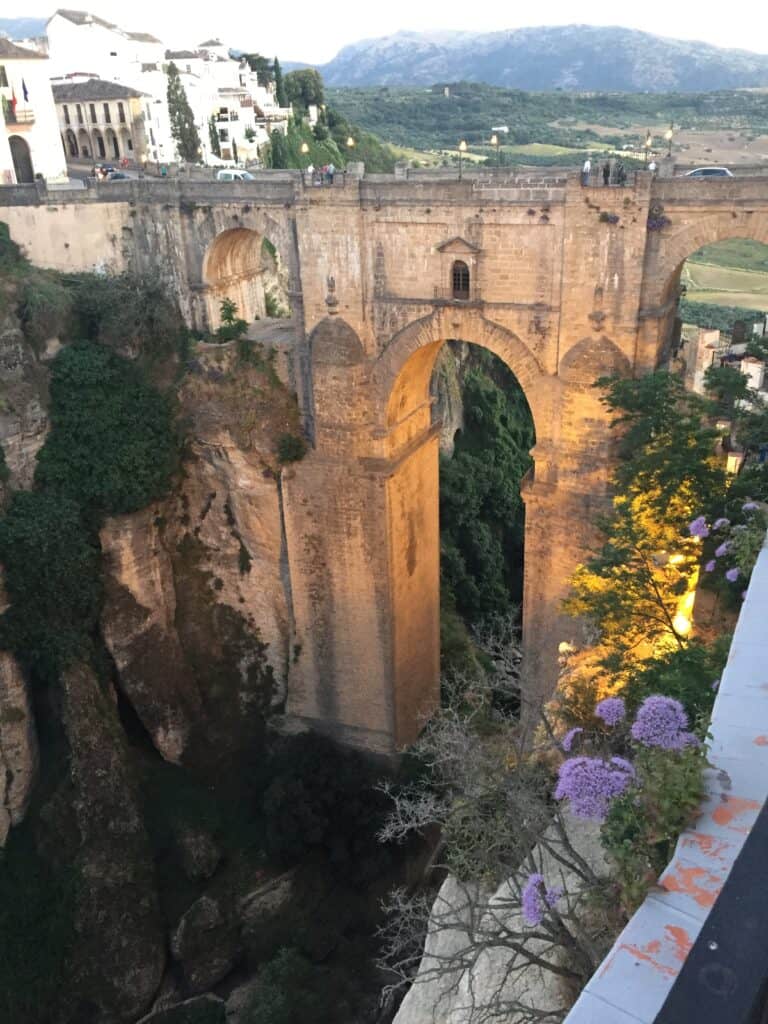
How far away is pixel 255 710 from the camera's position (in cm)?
2477

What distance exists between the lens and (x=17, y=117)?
3244 centimetres

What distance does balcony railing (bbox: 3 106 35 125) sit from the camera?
32.4 meters

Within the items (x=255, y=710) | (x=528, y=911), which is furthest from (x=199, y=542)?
(x=528, y=911)

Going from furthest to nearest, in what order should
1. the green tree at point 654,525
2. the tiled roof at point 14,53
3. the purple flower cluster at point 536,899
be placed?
the tiled roof at point 14,53 → the green tree at point 654,525 → the purple flower cluster at point 536,899

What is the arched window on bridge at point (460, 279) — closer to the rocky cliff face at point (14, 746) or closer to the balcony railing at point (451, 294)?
the balcony railing at point (451, 294)

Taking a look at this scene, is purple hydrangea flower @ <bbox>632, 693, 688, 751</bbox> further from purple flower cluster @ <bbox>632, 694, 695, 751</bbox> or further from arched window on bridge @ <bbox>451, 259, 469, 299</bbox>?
arched window on bridge @ <bbox>451, 259, 469, 299</bbox>

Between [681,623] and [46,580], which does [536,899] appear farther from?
[46,580]

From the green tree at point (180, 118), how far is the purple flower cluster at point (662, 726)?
44.8 metres

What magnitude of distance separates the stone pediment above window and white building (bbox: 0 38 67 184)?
18710 millimetres

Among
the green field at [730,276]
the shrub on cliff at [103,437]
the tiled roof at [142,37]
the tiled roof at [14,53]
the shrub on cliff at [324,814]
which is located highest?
the tiled roof at [142,37]

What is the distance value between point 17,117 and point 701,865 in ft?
117

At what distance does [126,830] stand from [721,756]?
1824 centimetres

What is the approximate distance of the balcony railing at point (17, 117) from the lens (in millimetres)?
32375

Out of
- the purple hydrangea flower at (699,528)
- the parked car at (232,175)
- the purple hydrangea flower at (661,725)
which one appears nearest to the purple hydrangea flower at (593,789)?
the purple hydrangea flower at (661,725)
